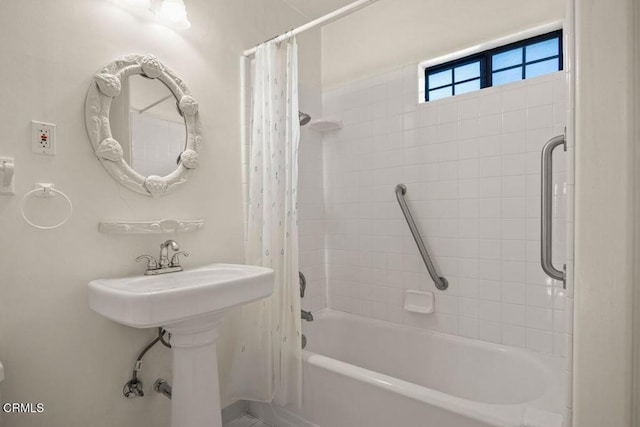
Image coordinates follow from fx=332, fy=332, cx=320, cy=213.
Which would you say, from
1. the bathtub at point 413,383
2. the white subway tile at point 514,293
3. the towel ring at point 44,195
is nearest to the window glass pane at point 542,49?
the white subway tile at point 514,293

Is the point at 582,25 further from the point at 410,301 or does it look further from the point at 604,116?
the point at 410,301

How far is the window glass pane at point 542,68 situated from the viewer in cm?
178

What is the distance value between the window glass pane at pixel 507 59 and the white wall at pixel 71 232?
169 cm

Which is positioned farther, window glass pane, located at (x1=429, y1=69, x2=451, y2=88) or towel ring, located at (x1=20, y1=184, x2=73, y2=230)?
window glass pane, located at (x1=429, y1=69, x2=451, y2=88)

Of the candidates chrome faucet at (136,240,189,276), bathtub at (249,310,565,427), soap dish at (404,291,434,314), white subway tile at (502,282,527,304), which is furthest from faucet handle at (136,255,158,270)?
white subway tile at (502,282,527,304)

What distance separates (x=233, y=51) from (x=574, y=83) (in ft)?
5.74

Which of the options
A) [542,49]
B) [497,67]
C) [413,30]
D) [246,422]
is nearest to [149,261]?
[246,422]

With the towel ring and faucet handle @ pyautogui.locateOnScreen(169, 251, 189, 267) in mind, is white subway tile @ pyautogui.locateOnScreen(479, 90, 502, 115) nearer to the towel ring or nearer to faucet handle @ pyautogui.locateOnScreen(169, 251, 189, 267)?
faucet handle @ pyautogui.locateOnScreen(169, 251, 189, 267)

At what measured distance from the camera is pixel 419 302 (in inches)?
82.0

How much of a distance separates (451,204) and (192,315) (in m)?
1.54

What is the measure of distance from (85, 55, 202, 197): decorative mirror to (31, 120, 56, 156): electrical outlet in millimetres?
126

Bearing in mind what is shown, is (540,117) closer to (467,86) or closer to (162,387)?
(467,86)

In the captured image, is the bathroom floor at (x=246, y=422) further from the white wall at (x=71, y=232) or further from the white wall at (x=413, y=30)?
the white wall at (x=413, y=30)

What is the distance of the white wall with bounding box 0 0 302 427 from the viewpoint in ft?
3.80
